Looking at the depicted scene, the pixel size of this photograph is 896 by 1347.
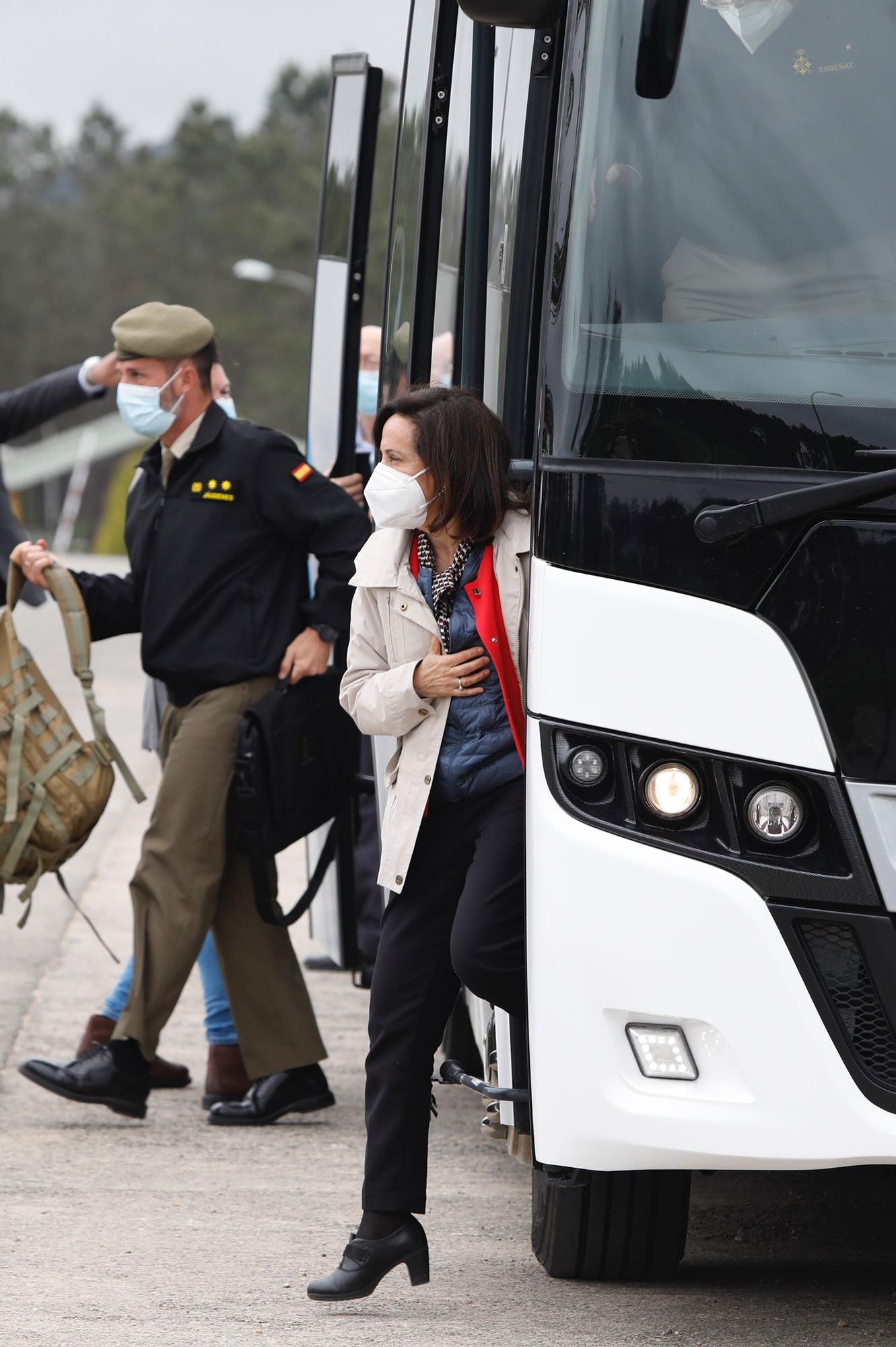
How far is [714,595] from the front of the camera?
330 cm

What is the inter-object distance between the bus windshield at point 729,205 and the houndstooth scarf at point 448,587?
550 millimetres

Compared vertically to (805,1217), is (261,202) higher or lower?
higher

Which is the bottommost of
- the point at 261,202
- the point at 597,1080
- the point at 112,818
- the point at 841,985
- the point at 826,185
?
the point at 112,818

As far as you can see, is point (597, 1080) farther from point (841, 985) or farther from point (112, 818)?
point (112, 818)

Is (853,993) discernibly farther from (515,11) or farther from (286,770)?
(286,770)

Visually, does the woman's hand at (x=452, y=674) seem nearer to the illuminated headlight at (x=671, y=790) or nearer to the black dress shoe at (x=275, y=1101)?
the illuminated headlight at (x=671, y=790)

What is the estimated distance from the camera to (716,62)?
3502 mm

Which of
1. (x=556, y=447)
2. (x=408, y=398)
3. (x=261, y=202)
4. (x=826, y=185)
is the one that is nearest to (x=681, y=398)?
(x=556, y=447)

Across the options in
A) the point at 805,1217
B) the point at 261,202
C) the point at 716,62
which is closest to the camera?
the point at 716,62

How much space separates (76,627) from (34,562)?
0.20 m

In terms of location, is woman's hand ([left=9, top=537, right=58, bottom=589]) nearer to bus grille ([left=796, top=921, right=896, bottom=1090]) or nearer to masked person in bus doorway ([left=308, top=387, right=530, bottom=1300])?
masked person in bus doorway ([left=308, top=387, right=530, bottom=1300])

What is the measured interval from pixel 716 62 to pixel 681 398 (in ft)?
1.97

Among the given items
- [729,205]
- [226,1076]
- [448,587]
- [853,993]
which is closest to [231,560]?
[226,1076]

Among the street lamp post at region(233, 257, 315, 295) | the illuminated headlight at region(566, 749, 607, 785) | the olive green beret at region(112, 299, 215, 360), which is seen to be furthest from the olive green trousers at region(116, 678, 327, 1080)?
the street lamp post at region(233, 257, 315, 295)
